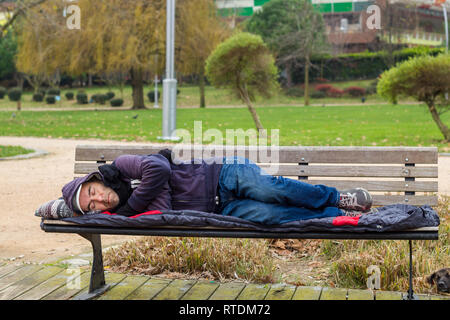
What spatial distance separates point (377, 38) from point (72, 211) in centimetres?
4813

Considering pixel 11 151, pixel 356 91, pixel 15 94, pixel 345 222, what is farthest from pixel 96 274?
pixel 15 94

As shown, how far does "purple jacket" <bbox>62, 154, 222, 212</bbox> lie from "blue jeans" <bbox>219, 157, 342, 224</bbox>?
0.33 feet

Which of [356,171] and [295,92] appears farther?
[295,92]

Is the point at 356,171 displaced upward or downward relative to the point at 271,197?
upward

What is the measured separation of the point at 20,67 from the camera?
32.9m

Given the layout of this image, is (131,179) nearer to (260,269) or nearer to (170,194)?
(170,194)

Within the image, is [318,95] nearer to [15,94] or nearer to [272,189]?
[15,94]

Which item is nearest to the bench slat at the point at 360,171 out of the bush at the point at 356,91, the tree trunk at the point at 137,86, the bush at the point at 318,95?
the tree trunk at the point at 137,86

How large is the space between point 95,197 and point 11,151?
372 inches

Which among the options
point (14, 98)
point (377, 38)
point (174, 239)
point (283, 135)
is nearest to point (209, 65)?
point (283, 135)

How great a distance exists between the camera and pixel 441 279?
3.60 m

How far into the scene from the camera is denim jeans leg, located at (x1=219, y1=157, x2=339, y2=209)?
3490 millimetres

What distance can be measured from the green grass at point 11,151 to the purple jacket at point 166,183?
28.6ft

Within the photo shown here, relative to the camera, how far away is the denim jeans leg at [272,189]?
3.49 metres
